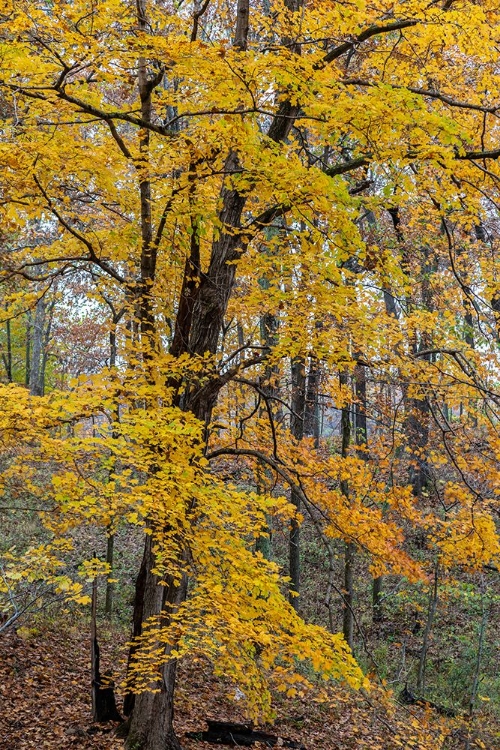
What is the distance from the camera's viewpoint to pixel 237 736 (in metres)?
8.27

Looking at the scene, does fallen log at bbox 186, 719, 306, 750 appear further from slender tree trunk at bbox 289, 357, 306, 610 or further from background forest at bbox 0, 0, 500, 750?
slender tree trunk at bbox 289, 357, 306, 610

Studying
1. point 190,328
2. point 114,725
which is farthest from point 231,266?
point 114,725

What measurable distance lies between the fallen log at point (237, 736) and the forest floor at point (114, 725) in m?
0.16

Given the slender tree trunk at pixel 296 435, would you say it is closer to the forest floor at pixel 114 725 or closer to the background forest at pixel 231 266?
the background forest at pixel 231 266

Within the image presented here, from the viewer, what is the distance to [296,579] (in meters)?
11.4

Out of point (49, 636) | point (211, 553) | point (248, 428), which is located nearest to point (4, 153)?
point (211, 553)

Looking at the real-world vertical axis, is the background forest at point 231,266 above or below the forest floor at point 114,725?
above

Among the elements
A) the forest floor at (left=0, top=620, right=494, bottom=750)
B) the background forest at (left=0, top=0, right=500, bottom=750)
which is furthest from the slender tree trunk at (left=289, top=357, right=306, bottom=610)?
the forest floor at (left=0, top=620, right=494, bottom=750)

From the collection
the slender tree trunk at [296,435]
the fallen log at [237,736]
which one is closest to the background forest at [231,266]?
the fallen log at [237,736]

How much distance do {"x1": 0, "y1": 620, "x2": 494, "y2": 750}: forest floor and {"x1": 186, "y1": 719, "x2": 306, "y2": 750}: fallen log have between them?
157 mm

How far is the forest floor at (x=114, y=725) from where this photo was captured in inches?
300

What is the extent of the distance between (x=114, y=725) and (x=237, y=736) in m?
1.67

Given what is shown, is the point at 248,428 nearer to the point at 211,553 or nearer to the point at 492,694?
the point at 211,553

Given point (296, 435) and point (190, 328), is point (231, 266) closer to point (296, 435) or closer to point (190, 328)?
point (190, 328)
